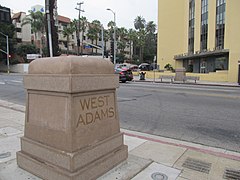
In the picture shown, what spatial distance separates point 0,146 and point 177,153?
345cm

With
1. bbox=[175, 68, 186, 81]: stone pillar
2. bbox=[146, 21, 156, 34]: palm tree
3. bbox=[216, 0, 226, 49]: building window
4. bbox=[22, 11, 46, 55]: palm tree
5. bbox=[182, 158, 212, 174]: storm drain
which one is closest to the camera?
bbox=[182, 158, 212, 174]: storm drain

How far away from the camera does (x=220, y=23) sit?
104 ft

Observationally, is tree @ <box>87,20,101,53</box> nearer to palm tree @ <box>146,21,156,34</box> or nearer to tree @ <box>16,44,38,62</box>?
tree @ <box>16,44,38,62</box>

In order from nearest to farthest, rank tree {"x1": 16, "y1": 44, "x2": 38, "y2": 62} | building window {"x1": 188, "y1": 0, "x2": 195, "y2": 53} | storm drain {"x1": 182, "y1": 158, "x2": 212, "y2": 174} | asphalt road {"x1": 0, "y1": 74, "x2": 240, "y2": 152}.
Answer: storm drain {"x1": 182, "y1": 158, "x2": 212, "y2": 174} → asphalt road {"x1": 0, "y1": 74, "x2": 240, "y2": 152} → building window {"x1": 188, "y1": 0, "x2": 195, "y2": 53} → tree {"x1": 16, "y1": 44, "x2": 38, "y2": 62}

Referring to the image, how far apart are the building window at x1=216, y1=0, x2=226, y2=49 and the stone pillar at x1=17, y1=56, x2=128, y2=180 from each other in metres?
31.5

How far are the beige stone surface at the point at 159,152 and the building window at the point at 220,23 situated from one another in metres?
30.1

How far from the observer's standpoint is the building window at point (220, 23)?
A: 30800 mm

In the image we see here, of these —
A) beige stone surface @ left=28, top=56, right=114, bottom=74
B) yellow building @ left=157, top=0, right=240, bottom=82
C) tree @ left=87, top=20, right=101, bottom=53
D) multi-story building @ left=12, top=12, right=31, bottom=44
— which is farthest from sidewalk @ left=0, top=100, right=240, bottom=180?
tree @ left=87, top=20, right=101, bottom=53

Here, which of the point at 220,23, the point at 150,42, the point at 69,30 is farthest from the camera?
the point at 150,42

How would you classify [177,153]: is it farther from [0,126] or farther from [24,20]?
[24,20]

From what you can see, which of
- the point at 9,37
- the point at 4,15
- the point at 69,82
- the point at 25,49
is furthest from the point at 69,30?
the point at 69,82

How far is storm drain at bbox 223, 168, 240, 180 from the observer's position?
329 cm

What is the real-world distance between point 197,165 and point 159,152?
2.48 ft

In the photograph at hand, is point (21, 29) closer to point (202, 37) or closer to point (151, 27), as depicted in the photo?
point (202, 37)
